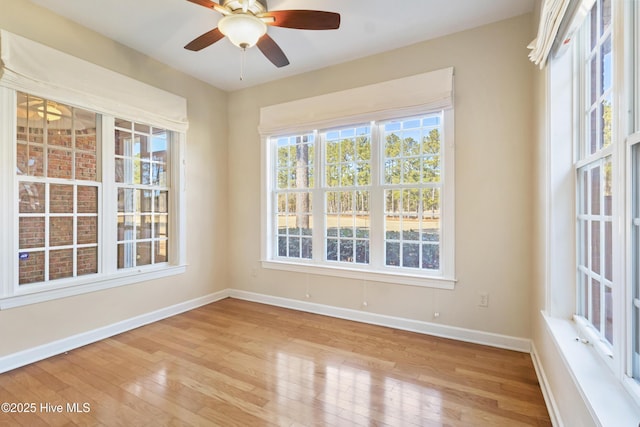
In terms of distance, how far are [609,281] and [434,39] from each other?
101 inches

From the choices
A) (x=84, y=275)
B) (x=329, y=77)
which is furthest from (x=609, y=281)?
(x=84, y=275)

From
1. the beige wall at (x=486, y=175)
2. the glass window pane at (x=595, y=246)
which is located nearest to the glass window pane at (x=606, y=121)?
the glass window pane at (x=595, y=246)

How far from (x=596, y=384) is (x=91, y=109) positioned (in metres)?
3.99

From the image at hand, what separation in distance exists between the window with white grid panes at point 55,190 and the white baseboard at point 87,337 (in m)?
0.56

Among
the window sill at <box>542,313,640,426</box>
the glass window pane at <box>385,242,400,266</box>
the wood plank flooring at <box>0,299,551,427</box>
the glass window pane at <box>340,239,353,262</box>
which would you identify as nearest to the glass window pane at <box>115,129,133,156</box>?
the wood plank flooring at <box>0,299,551,427</box>

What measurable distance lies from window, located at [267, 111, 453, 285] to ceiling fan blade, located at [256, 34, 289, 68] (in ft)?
3.69

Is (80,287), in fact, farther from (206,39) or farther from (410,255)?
(410,255)

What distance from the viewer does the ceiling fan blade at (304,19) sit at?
1.96 meters

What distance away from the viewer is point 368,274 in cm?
324

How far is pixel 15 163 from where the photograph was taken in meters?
2.35

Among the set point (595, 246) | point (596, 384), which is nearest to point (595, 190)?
point (595, 246)

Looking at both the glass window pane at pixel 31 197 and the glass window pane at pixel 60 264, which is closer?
the glass window pane at pixel 31 197

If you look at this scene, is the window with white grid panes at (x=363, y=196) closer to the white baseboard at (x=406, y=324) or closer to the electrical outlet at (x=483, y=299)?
the electrical outlet at (x=483, y=299)

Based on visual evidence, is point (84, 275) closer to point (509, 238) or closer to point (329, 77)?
point (329, 77)
